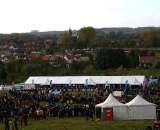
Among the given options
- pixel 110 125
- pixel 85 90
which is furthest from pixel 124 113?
pixel 85 90

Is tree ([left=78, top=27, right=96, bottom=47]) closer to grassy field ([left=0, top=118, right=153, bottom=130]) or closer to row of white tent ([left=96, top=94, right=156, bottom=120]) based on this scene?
row of white tent ([left=96, top=94, right=156, bottom=120])

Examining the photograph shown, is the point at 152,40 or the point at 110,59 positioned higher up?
the point at 110,59

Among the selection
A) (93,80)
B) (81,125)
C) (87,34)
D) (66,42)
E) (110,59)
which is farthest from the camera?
(87,34)

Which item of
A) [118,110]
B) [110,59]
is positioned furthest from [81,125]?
[110,59]

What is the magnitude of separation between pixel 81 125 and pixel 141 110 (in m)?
4.52

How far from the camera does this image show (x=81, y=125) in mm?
27688

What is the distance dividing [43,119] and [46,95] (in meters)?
9.91

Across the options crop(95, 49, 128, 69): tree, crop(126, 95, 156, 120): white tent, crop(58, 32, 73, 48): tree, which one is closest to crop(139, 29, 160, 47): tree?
crop(58, 32, 73, 48): tree

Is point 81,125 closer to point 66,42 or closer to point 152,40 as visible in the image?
point 152,40

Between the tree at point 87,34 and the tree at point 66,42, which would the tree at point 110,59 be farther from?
the tree at point 87,34

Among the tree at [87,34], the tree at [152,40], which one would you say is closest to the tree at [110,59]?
the tree at [152,40]

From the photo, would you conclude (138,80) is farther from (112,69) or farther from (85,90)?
(112,69)

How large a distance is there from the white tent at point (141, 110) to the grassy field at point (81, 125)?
1.10m

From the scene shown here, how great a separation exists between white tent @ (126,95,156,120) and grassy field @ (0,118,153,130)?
43.4 inches
